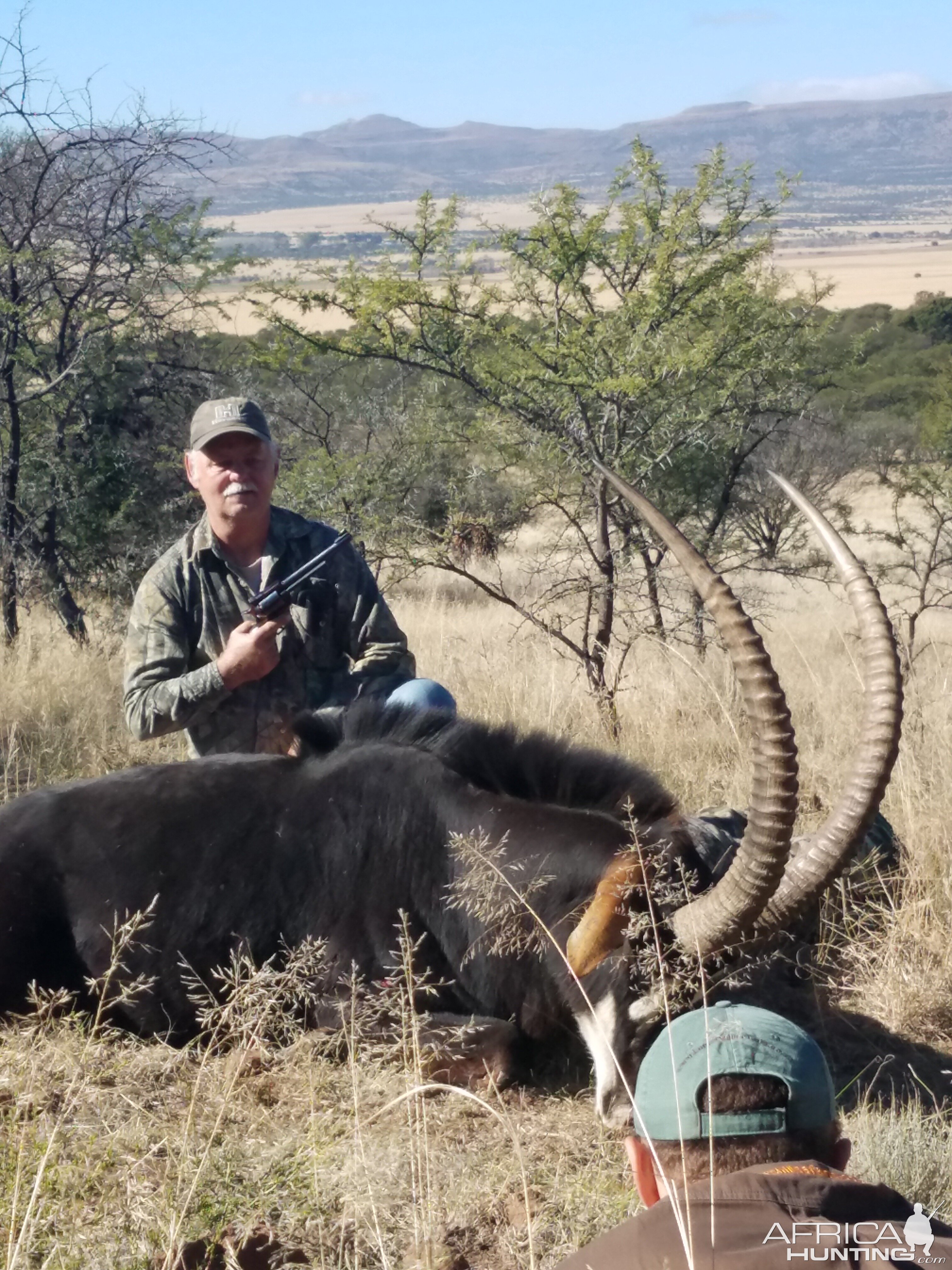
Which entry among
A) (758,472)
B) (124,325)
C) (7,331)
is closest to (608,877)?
(7,331)

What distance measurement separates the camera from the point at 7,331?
9.35m

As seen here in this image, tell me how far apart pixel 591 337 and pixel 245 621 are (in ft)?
10.8

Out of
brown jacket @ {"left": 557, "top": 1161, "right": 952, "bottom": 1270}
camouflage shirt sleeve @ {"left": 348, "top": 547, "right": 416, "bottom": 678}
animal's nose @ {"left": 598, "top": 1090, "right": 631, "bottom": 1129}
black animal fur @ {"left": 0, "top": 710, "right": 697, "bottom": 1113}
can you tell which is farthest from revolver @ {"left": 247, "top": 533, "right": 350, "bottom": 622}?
brown jacket @ {"left": 557, "top": 1161, "right": 952, "bottom": 1270}

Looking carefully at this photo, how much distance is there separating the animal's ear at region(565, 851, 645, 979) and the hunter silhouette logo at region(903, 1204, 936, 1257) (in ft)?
4.92

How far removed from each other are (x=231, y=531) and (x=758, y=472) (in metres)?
12.7

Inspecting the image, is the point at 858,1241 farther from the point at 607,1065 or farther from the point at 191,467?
the point at 191,467

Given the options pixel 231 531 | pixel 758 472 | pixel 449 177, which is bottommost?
pixel 758 472

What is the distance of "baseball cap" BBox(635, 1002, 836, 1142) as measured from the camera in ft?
6.56

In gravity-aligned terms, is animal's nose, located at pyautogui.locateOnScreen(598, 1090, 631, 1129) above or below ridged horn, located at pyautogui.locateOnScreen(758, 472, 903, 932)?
below

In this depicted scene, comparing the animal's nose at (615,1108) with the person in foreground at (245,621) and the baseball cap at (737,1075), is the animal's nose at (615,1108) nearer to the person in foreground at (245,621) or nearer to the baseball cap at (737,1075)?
the baseball cap at (737,1075)

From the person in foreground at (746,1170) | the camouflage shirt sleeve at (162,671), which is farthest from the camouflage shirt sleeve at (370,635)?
the person in foreground at (746,1170)

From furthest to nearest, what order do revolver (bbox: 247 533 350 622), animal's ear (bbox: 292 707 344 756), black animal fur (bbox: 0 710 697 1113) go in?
revolver (bbox: 247 533 350 622) < animal's ear (bbox: 292 707 344 756) < black animal fur (bbox: 0 710 697 1113)

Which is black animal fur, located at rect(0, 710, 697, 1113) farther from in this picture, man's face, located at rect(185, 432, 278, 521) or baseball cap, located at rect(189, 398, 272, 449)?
baseball cap, located at rect(189, 398, 272, 449)

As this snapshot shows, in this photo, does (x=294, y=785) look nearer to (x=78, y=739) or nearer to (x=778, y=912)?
(x=778, y=912)
